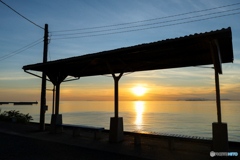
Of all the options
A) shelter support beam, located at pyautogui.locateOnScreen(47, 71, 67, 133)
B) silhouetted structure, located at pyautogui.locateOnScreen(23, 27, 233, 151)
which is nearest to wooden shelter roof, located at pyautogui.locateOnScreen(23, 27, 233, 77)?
silhouetted structure, located at pyautogui.locateOnScreen(23, 27, 233, 151)

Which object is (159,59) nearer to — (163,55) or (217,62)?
(163,55)

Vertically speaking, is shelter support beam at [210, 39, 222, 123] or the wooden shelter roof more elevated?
the wooden shelter roof

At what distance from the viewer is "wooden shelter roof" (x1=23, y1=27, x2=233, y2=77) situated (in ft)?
17.5

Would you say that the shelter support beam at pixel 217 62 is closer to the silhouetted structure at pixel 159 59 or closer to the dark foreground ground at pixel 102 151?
the silhouetted structure at pixel 159 59

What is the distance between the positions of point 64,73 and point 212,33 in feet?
25.0

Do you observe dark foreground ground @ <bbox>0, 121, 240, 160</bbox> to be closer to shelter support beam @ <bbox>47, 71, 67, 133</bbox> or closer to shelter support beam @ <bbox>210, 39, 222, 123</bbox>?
shelter support beam @ <bbox>210, 39, 222, 123</bbox>

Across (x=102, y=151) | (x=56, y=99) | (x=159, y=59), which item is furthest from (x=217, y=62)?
(x=56, y=99)

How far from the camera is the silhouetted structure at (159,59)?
17.5ft

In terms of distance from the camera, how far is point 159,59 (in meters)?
7.62

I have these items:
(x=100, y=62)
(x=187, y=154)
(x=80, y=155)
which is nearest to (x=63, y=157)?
(x=80, y=155)

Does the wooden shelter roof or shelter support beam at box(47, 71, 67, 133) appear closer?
the wooden shelter roof

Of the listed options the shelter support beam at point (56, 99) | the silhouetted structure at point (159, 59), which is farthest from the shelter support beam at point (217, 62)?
the shelter support beam at point (56, 99)

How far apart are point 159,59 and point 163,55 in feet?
1.76

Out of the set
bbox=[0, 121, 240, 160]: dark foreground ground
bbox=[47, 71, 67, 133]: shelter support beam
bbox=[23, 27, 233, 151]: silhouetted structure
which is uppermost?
bbox=[23, 27, 233, 151]: silhouetted structure
